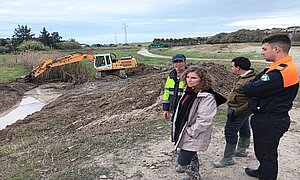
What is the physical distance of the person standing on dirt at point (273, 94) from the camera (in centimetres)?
319

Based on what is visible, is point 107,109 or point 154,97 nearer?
point 154,97

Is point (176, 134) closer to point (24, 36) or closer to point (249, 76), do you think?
point (249, 76)

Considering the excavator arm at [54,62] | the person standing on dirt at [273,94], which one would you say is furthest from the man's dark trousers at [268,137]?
the excavator arm at [54,62]

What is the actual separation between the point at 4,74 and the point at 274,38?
25.8 m

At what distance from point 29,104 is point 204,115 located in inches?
606

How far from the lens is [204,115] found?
11.7ft

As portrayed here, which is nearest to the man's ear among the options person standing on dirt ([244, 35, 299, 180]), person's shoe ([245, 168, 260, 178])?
person standing on dirt ([244, 35, 299, 180])

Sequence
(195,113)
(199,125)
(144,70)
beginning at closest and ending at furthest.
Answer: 1. (199,125)
2. (195,113)
3. (144,70)

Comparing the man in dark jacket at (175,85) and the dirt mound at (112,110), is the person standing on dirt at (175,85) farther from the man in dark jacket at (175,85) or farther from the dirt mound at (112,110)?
the dirt mound at (112,110)

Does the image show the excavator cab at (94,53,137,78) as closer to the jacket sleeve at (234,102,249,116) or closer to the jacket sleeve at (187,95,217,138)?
the jacket sleeve at (234,102,249,116)

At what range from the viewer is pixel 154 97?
10.7 meters

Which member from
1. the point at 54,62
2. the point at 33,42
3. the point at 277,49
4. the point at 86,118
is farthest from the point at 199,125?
the point at 33,42

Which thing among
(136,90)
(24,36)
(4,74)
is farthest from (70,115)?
(24,36)

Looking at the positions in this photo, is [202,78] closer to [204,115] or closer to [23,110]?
[204,115]
